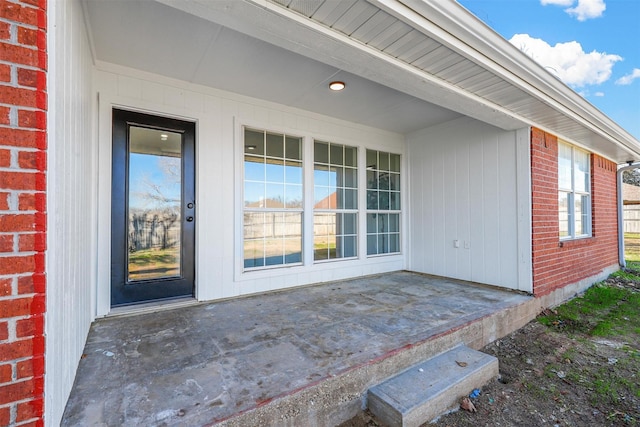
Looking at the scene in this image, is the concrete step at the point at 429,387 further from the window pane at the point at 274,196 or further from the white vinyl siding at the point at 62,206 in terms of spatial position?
the window pane at the point at 274,196

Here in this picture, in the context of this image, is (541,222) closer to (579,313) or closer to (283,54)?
(579,313)

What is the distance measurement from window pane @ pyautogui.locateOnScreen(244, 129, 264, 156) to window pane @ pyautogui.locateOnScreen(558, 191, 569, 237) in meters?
4.73

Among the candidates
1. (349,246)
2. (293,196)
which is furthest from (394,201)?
(293,196)

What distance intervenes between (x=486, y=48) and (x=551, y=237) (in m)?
3.14

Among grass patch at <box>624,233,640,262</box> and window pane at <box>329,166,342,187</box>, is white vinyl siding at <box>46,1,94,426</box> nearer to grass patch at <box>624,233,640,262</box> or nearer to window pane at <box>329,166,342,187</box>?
window pane at <box>329,166,342,187</box>

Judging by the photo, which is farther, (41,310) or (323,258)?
(323,258)

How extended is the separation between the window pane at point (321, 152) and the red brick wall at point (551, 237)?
2.86 m

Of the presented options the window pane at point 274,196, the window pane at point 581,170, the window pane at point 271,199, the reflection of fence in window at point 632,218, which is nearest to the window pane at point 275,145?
the window pane at point 271,199

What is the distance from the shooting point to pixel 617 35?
22.5ft

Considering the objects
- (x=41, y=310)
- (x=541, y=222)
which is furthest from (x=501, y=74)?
(x=41, y=310)

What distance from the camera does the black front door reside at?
3049 mm

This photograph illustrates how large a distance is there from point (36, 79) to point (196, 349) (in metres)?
1.94

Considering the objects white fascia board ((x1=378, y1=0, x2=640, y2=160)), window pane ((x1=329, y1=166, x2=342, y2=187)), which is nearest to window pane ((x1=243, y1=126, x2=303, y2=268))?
window pane ((x1=329, y1=166, x2=342, y2=187))

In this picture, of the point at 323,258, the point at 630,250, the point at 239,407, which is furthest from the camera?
the point at 630,250
